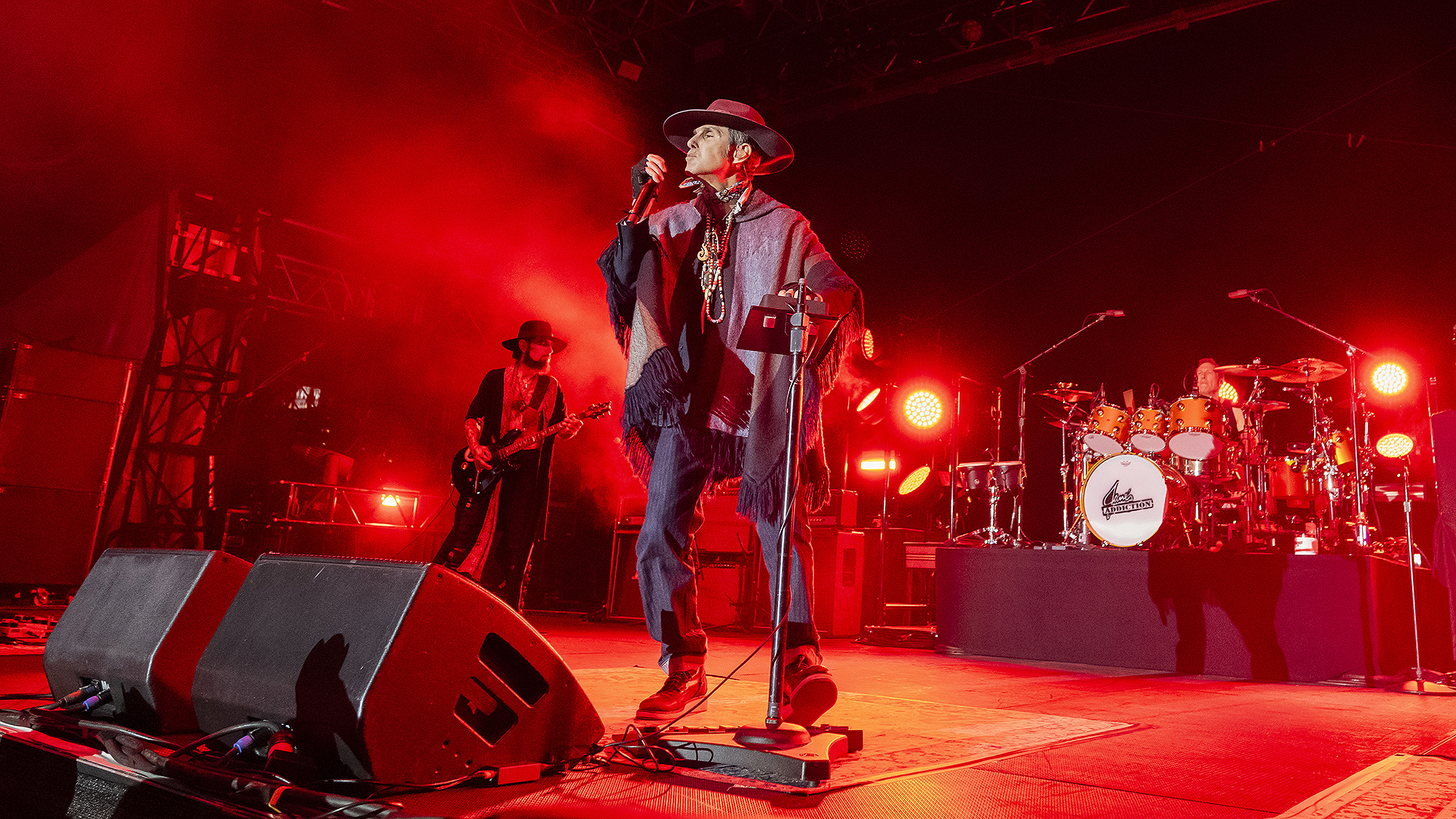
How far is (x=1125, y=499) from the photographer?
21.4 feet

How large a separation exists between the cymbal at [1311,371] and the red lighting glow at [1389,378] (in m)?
1.99

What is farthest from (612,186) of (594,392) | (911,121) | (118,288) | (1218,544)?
(1218,544)

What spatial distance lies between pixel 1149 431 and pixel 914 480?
2.07 metres

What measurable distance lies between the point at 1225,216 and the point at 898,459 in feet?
12.3

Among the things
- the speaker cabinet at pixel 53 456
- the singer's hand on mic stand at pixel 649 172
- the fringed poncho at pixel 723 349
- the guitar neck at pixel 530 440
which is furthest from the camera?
the speaker cabinet at pixel 53 456

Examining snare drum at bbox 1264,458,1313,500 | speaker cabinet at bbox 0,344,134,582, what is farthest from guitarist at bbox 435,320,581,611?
snare drum at bbox 1264,458,1313,500

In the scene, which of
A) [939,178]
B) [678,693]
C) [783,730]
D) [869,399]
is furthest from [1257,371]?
[783,730]

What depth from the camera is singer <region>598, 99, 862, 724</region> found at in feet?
7.57

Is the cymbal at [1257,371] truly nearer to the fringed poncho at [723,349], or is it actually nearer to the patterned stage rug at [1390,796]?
the patterned stage rug at [1390,796]

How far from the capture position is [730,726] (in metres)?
2.14

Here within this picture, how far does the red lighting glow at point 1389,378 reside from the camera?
8.05 metres

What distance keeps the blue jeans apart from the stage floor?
25cm

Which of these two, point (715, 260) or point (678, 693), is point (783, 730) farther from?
point (715, 260)

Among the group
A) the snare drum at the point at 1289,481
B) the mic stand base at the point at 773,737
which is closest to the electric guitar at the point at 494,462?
the mic stand base at the point at 773,737
